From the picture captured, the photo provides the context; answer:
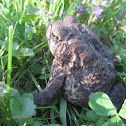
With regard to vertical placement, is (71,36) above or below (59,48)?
above

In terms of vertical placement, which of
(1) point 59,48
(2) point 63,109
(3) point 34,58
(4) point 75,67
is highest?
(1) point 59,48

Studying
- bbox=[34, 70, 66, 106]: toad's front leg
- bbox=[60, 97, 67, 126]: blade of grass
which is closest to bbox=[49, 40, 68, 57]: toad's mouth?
bbox=[34, 70, 66, 106]: toad's front leg

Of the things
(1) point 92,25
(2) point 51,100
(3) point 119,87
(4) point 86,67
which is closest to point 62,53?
(4) point 86,67

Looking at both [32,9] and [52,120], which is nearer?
[52,120]

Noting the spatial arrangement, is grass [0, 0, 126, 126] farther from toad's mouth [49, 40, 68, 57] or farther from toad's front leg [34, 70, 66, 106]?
toad's mouth [49, 40, 68, 57]

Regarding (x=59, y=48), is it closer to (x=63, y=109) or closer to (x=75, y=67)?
(x=75, y=67)

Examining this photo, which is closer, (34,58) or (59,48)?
(59,48)

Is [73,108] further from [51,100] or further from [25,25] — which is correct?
[25,25]

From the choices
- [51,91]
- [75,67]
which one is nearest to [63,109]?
[51,91]

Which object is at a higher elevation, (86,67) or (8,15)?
(8,15)
